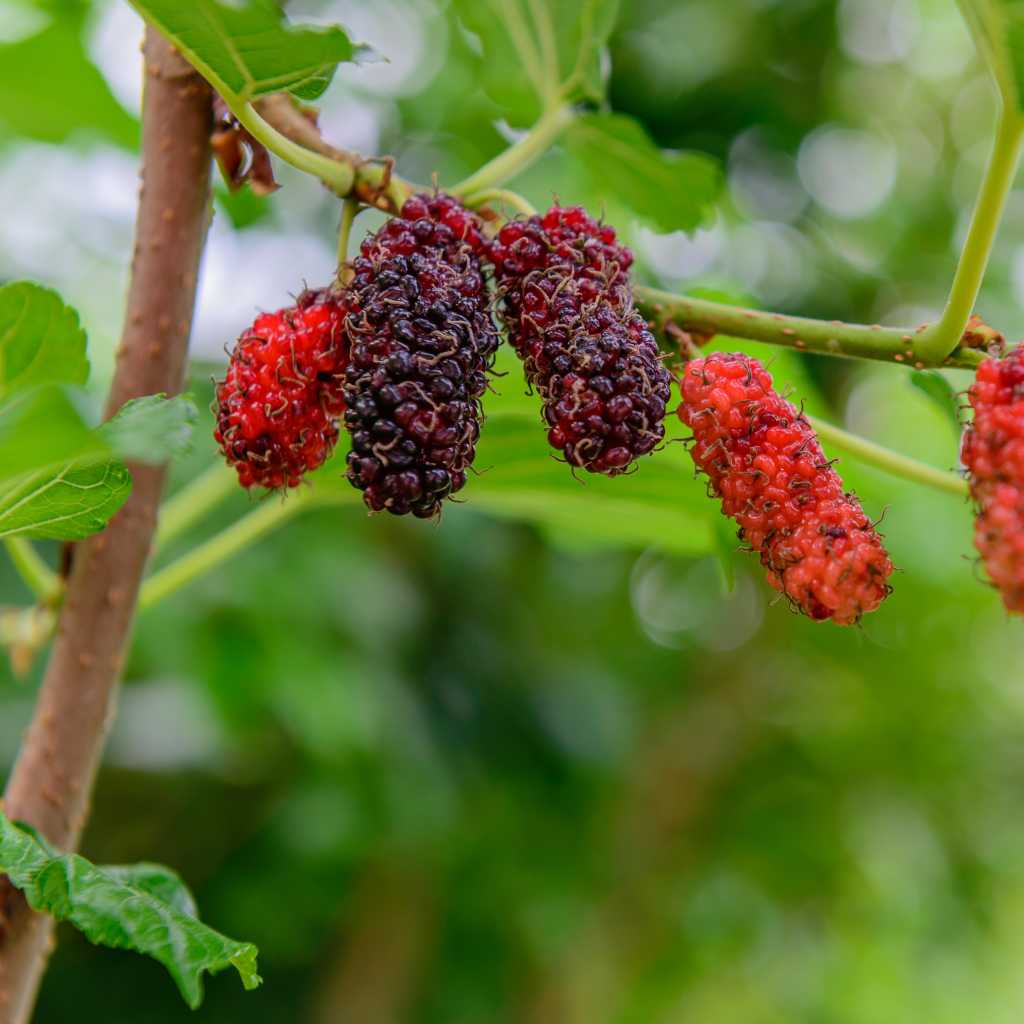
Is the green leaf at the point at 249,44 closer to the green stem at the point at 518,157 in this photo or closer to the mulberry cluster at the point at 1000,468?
the green stem at the point at 518,157

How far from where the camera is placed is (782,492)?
48 centimetres

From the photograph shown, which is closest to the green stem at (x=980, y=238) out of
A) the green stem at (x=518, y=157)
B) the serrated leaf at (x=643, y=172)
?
the green stem at (x=518, y=157)

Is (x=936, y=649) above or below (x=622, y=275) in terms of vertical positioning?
above

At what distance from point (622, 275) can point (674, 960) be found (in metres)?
2.89

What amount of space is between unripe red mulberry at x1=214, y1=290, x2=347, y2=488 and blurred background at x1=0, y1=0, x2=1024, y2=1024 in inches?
33.6

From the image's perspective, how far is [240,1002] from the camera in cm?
244

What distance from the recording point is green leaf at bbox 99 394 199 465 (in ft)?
1.24

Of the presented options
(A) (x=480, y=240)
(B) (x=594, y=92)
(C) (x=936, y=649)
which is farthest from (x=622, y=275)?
(C) (x=936, y=649)

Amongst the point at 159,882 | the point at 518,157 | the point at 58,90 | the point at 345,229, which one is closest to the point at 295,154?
the point at 345,229

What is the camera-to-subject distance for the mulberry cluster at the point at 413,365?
456 millimetres

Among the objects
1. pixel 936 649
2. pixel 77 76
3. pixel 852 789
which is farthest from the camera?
pixel 852 789

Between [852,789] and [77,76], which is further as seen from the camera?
[852,789]

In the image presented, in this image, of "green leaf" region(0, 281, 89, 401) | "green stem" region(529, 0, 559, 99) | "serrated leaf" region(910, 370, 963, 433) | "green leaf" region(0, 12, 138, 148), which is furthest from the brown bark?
"green leaf" region(0, 12, 138, 148)

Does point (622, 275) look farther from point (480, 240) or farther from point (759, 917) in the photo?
point (759, 917)
